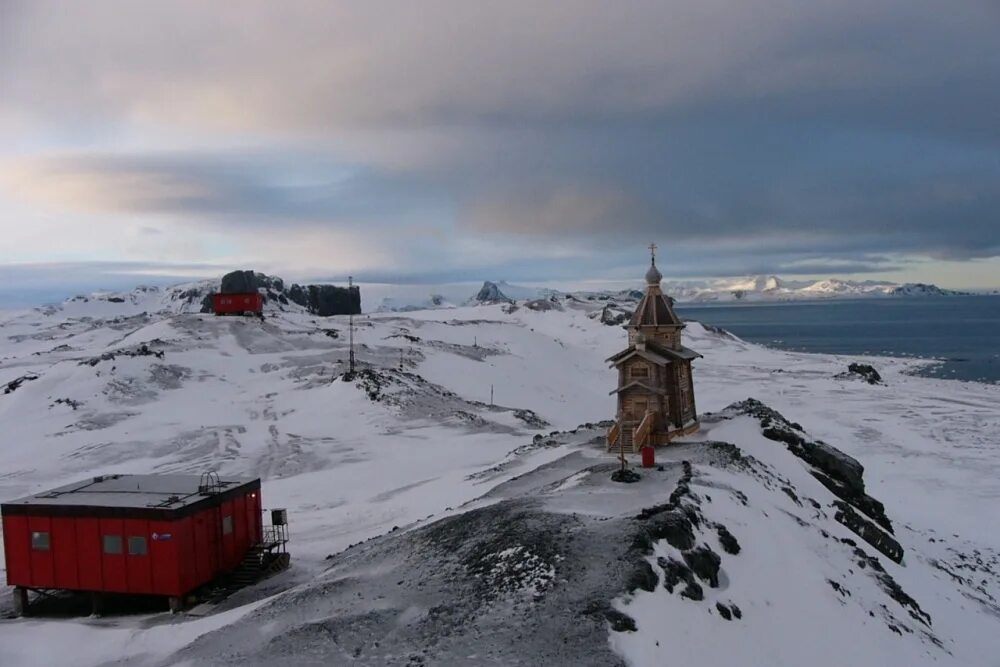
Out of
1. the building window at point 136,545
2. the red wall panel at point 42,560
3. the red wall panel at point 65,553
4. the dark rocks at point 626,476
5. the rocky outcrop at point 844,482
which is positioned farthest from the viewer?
the rocky outcrop at point 844,482

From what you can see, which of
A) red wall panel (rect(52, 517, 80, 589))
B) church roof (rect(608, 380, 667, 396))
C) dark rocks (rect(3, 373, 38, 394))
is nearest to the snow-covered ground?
dark rocks (rect(3, 373, 38, 394))

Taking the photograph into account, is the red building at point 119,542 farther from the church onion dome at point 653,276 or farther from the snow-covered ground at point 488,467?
the church onion dome at point 653,276

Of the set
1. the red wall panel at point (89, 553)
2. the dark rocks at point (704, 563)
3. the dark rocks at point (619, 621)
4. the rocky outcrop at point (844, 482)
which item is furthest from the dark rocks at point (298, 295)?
the dark rocks at point (619, 621)

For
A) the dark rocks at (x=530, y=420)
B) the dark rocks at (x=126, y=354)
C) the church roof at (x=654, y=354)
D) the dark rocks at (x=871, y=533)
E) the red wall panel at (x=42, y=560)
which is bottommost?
the dark rocks at (x=530, y=420)

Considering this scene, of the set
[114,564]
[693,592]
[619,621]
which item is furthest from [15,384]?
[693,592]

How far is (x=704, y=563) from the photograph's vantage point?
1772 centimetres

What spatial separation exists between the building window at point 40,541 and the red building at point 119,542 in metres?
0.03

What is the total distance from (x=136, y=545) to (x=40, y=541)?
3512 mm

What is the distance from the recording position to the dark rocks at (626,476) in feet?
81.6

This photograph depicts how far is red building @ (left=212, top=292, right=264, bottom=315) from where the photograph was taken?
87188 millimetres

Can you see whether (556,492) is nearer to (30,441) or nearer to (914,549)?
(914,549)

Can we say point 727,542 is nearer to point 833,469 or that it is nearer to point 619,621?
point 619,621

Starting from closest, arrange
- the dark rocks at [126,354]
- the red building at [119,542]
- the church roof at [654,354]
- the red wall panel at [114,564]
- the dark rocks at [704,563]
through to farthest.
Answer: the dark rocks at [704,563], the red building at [119,542], the red wall panel at [114,564], the church roof at [654,354], the dark rocks at [126,354]

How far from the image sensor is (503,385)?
75.9 metres
